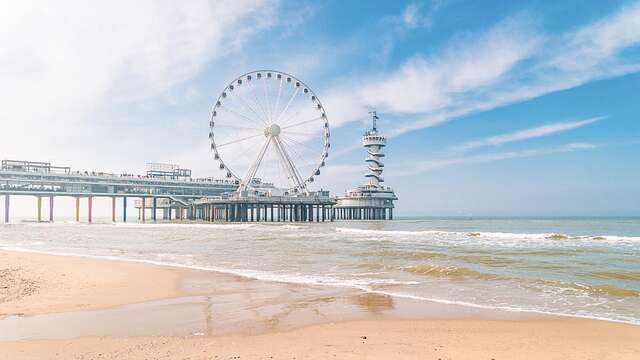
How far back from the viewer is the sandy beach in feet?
19.6

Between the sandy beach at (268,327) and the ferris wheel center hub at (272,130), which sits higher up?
the ferris wheel center hub at (272,130)

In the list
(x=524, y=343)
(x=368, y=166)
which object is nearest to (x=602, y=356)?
(x=524, y=343)

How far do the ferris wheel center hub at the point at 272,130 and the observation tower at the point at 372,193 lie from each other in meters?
46.9

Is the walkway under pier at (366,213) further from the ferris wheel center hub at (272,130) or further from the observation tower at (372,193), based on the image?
the ferris wheel center hub at (272,130)

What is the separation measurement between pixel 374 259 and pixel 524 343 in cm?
1227

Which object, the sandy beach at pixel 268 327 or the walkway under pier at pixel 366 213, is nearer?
the sandy beach at pixel 268 327

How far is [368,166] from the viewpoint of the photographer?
11156 cm

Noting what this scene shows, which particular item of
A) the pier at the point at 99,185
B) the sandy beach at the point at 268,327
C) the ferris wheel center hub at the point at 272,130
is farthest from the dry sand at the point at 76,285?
A: the pier at the point at 99,185

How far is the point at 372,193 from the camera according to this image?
109m

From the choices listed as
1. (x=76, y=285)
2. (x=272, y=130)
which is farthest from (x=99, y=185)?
(x=76, y=285)

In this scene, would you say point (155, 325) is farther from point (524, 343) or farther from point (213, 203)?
point (213, 203)

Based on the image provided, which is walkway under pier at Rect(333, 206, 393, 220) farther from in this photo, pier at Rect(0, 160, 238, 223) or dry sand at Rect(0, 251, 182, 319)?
dry sand at Rect(0, 251, 182, 319)

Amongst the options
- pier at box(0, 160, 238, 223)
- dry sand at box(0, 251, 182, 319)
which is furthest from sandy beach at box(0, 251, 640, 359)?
pier at box(0, 160, 238, 223)

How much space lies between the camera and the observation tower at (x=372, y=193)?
108812 millimetres
